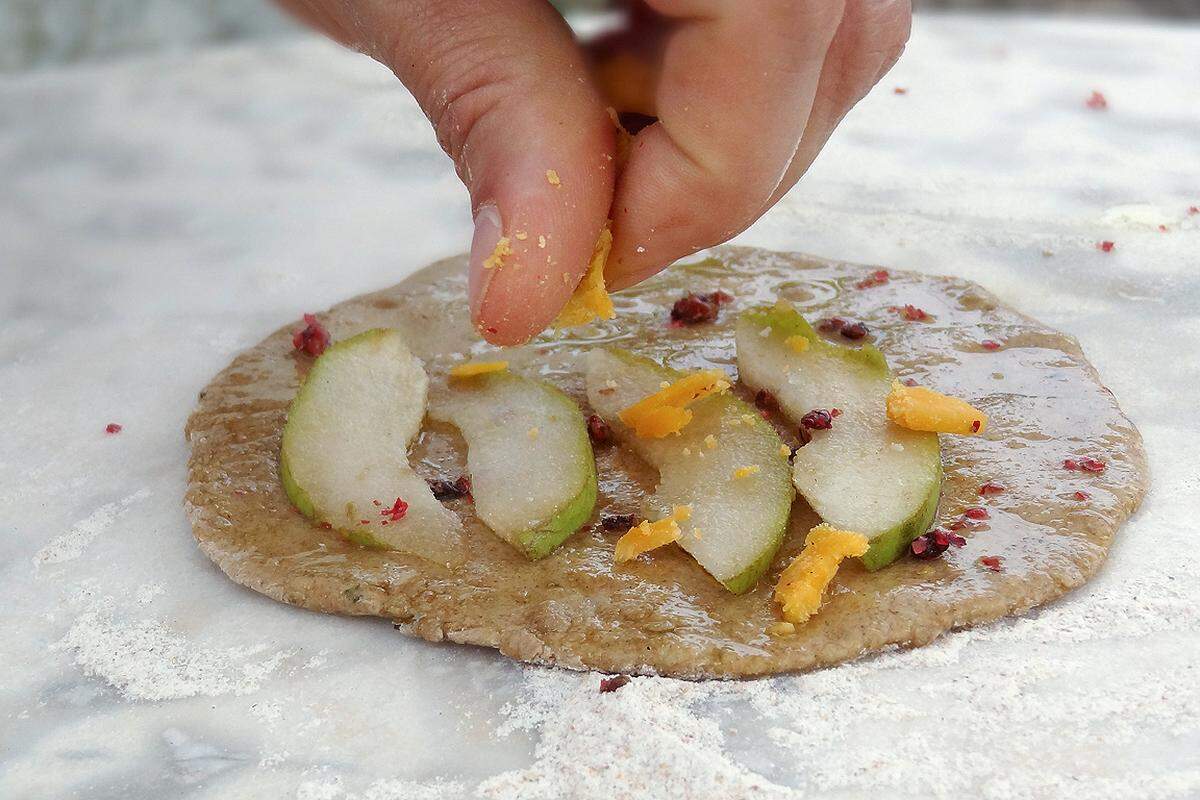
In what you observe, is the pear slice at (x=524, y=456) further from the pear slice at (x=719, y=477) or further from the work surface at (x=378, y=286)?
the work surface at (x=378, y=286)

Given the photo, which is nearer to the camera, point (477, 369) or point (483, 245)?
point (483, 245)

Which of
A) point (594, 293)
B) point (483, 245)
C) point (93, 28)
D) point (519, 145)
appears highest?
point (519, 145)

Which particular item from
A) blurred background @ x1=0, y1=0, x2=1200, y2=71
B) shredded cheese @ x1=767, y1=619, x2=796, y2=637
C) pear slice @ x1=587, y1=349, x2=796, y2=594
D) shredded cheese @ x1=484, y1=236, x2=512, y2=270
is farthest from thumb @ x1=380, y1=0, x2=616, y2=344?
blurred background @ x1=0, y1=0, x2=1200, y2=71

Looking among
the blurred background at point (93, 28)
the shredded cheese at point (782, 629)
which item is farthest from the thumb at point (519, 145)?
the blurred background at point (93, 28)

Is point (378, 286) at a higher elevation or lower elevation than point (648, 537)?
lower

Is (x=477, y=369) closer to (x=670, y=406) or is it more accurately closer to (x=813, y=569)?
(x=670, y=406)

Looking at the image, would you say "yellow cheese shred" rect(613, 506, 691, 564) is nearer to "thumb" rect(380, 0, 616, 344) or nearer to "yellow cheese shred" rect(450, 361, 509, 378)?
"thumb" rect(380, 0, 616, 344)

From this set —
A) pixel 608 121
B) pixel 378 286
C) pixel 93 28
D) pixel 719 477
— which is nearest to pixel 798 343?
pixel 719 477

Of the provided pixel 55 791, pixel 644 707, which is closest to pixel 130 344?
pixel 55 791
